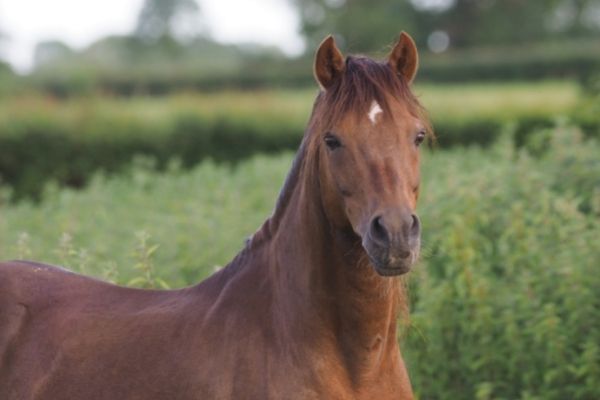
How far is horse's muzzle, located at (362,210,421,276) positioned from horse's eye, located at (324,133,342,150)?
1.13ft

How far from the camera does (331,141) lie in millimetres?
3549

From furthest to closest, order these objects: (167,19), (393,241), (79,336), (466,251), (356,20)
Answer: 1. (167,19)
2. (356,20)
3. (466,251)
4. (79,336)
5. (393,241)

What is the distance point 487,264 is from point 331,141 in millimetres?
3690

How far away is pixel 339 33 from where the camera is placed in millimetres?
53281

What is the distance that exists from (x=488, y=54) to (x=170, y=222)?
1148 inches

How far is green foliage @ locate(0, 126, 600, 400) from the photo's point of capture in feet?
20.5

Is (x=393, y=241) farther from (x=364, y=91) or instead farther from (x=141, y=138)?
(x=141, y=138)

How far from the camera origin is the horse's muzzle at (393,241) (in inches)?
127

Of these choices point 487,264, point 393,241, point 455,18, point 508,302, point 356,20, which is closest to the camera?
point 393,241

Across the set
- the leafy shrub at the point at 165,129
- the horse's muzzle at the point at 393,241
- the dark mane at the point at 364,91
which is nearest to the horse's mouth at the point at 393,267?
the horse's muzzle at the point at 393,241

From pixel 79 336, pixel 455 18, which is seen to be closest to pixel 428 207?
pixel 79 336

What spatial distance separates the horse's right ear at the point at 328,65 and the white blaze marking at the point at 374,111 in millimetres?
230

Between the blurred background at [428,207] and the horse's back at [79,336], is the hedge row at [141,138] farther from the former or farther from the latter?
the horse's back at [79,336]

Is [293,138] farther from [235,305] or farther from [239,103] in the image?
[235,305]
